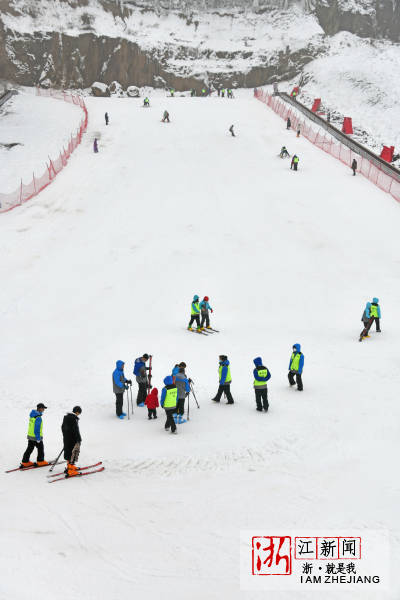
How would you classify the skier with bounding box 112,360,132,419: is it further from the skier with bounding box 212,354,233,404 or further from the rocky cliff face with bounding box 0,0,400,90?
the rocky cliff face with bounding box 0,0,400,90

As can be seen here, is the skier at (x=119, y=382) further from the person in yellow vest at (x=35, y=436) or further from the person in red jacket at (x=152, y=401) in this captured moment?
the person in yellow vest at (x=35, y=436)

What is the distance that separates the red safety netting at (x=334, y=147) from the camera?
31.5m

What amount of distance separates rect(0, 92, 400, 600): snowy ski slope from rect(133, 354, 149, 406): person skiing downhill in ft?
1.57

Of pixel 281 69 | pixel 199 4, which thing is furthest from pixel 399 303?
pixel 199 4

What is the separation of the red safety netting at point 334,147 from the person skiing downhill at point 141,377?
23.3 m

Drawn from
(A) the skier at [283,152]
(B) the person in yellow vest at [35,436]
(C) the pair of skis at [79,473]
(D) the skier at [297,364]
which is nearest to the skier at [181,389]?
(C) the pair of skis at [79,473]

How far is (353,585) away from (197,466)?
330 centimetres

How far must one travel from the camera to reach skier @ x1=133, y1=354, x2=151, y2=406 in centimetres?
1125

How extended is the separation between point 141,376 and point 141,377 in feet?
0.12

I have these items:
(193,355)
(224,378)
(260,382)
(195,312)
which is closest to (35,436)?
(224,378)

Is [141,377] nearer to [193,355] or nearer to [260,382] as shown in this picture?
[260,382]

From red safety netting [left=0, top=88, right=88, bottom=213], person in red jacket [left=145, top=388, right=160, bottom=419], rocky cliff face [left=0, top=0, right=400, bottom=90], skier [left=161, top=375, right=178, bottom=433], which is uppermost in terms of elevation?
rocky cliff face [left=0, top=0, right=400, bottom=90]

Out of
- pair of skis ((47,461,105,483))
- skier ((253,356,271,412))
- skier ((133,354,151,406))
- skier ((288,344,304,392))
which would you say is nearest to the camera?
pair of skis ((47,461,105,483))

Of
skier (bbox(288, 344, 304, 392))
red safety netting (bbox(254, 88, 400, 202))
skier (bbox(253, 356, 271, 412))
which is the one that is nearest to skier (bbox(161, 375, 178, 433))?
skier (bbox(253, 356, 271, 412))
